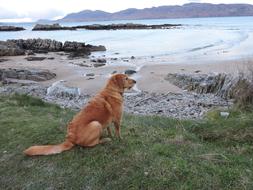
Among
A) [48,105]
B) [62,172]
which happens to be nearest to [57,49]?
[48,105]

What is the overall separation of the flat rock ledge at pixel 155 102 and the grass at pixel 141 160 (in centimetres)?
436

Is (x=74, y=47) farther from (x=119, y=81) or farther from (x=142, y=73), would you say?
(x=119, y=81)

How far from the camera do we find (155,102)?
48.0 feet

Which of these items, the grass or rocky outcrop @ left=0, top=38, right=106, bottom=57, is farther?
rocky outcrop @ left=0, top=38, right=106, bottom=57

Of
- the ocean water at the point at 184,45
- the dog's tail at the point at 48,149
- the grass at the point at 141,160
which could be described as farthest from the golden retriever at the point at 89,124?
the ocean water at the point at 184,45

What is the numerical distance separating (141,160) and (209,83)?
11663 millimetres

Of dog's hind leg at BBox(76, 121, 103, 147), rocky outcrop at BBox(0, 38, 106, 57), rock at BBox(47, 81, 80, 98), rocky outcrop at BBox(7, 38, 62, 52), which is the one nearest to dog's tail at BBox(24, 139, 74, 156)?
dog's hind leg at BBox(76, 121, 103, 147)

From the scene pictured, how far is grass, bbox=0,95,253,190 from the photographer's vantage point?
201 inches

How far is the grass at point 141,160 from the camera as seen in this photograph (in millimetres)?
5094

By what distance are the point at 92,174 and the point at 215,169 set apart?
1.66m

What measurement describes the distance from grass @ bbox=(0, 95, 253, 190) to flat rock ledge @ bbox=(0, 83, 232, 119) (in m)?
4.36

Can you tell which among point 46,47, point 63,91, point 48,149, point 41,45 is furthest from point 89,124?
point 41,45

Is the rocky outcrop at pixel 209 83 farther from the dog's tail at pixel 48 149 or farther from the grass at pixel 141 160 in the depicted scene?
the dog's tail at pixel 48 149

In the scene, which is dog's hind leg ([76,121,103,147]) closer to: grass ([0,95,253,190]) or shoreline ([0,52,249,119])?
grass ([0,95,253,190])
